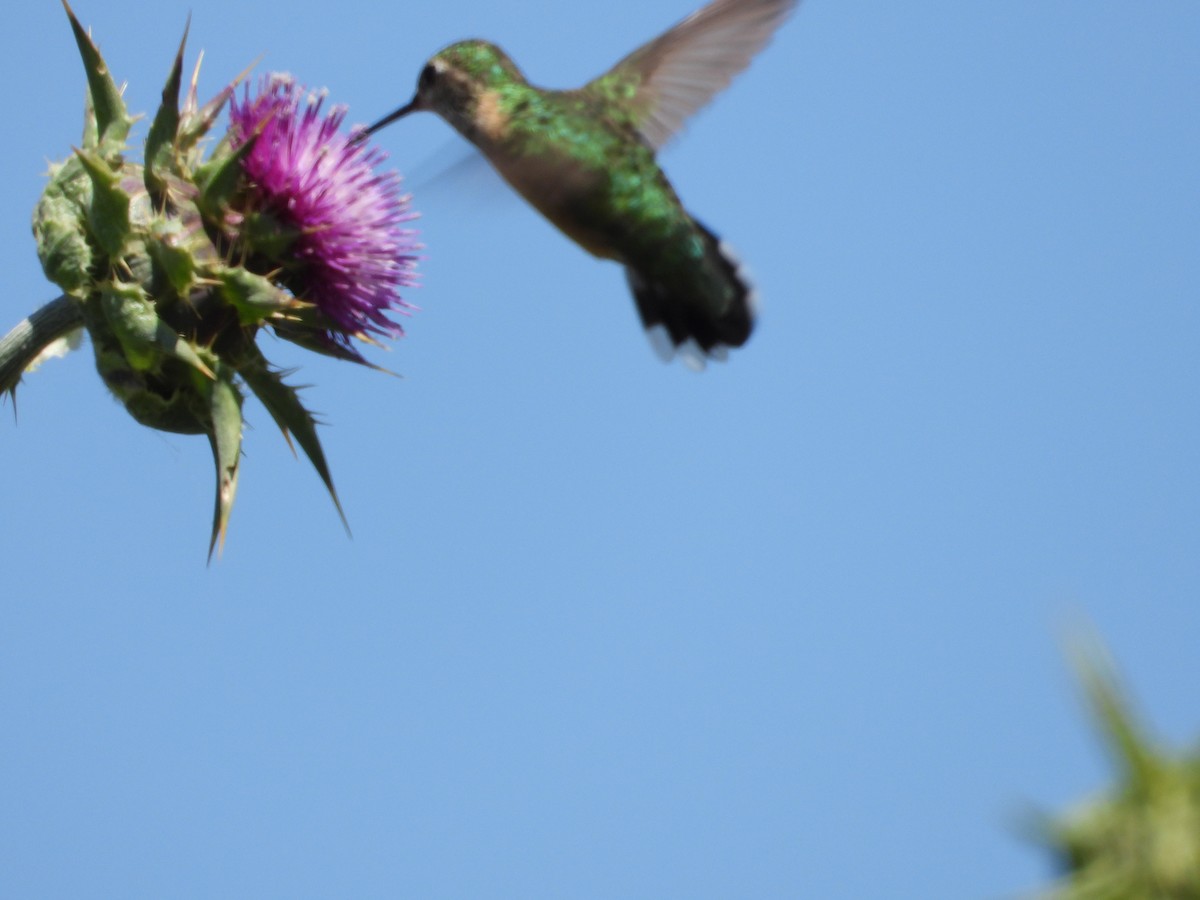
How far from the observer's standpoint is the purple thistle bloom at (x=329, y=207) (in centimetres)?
658

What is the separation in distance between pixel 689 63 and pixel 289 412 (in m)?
2.72

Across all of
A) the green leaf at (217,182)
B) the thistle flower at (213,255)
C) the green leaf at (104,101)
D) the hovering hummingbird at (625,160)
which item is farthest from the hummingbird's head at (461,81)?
the green leaf at (104,101)

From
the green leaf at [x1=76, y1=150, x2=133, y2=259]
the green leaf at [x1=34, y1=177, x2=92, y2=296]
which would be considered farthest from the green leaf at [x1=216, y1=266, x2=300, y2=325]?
the green leaf at [x1=34, y1=177, x2=92, y2=296]

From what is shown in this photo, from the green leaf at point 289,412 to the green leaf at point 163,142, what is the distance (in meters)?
0.83

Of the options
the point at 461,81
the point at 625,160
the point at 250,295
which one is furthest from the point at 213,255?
the point at 625,160

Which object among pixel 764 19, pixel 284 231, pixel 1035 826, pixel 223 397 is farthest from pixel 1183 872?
pixel 764 19

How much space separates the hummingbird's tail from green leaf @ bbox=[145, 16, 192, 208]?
212cm

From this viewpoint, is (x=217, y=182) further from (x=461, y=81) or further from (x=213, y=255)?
(x=461, y=81)

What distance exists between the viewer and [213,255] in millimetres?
6312

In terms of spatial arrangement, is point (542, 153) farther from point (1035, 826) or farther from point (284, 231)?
point (1035, 826)

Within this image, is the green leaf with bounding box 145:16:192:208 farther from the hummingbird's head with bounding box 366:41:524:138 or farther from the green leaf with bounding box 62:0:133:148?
the hummingbird's head with bounding box 366:41:524:138

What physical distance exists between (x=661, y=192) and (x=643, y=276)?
1.30 feet

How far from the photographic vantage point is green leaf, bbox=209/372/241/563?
19.6 feet

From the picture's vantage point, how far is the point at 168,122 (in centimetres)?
629
